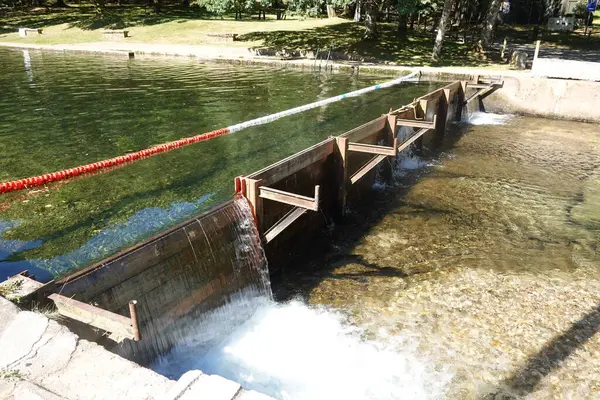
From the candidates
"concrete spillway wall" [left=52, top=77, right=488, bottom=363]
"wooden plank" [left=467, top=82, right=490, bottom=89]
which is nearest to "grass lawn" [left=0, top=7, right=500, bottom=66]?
"wooden plank" [left=467, top=82, right=490, bottom=89]

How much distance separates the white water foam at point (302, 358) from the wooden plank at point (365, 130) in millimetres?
5583

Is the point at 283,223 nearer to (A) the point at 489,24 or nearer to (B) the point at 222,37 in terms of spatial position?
(A) the point at 489,24

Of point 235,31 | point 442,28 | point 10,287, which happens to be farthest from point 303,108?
point 235,31

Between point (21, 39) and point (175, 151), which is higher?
point (21, 39)

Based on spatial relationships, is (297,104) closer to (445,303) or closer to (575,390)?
(445,303)

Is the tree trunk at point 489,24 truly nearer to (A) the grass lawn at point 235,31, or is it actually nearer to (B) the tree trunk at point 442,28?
(A) the grass lawn at point 235,31

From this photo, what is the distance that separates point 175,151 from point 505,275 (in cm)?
1147

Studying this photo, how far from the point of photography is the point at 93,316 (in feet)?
16.6

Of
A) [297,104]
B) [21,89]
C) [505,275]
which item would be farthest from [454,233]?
[21,89]

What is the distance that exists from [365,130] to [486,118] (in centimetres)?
1358

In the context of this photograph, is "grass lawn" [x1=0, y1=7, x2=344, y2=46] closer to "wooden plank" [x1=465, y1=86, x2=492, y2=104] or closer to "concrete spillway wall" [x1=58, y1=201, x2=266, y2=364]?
"wooden plank" [x1=465, y1=86, x2=492, y2=104]

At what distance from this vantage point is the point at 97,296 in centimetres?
629

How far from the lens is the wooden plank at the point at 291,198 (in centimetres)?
801

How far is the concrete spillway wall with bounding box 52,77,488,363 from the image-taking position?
6.56 m
